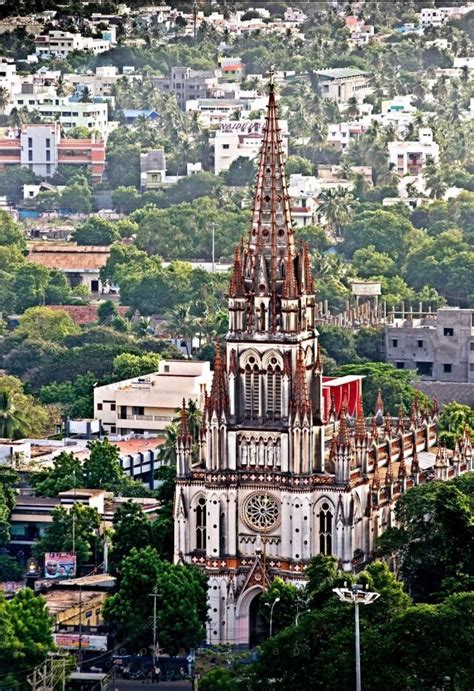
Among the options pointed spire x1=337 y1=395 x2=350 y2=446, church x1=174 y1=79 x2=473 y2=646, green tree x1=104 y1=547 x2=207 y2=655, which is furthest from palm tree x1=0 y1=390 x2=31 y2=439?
green tree x1=104 y1=547 x2=207 y2=655

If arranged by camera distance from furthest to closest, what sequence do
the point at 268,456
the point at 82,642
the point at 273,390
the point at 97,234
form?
the point at 97,234, the point at 273,390, the point at 268,456, the point at 82,642

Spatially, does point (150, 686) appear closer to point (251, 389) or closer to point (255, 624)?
point (255, 624)

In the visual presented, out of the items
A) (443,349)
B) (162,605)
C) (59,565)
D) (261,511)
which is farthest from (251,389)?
(443,349)

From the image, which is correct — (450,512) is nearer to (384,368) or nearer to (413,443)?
(413,443)

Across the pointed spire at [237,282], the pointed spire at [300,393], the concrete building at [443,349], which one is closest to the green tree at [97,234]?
the concrete building at [443,349]

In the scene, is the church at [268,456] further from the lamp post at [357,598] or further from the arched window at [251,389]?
the lamp post at [357,598]

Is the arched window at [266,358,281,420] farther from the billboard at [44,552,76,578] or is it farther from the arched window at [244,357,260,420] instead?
the billboard at [44,552,76,578]

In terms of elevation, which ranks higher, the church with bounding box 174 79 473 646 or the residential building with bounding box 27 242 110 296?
the church with bounding box 174 79 473 646
